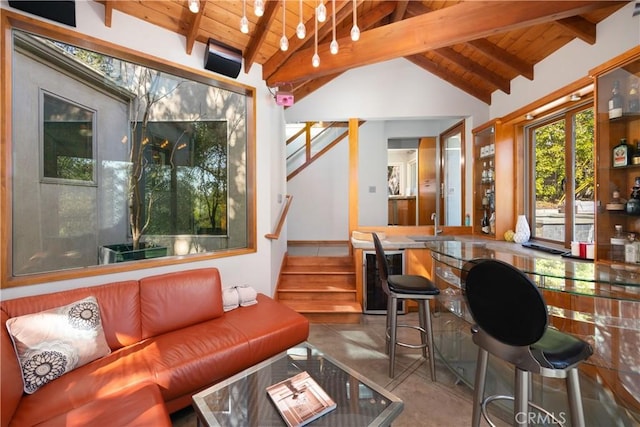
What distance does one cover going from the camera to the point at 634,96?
1894 millimetres

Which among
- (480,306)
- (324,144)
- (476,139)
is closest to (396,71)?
(476,139)

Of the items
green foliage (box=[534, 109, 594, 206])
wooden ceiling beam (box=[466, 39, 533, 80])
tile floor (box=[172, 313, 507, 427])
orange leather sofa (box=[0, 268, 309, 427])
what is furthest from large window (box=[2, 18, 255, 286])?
green foliage (box=[534, 109, 594, 206])

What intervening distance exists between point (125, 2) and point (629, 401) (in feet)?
15.3

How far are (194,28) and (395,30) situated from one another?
5.94 ft

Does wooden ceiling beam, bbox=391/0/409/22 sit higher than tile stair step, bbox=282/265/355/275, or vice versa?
wooden ceiling beam, bbox=391/0/409/22

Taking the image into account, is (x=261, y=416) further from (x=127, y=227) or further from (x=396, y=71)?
(x=396, y=71)

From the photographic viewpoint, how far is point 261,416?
1.27m

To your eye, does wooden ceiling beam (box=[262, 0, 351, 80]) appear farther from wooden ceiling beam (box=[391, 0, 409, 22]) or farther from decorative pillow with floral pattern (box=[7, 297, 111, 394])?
decorative pillow with floral pattern (box=[7, 297, 111, 394])

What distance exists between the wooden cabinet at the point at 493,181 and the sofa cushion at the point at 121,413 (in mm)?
3810

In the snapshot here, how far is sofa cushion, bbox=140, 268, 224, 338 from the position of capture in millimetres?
2043

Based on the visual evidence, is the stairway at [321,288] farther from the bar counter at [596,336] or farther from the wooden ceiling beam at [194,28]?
the wooden ceiling beam at [194,28]

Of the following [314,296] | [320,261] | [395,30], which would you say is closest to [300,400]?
[314,296]

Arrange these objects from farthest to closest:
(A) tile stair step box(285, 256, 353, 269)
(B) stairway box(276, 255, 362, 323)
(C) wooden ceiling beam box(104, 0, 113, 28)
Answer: (A) tile stair step box(285, 256, 353, 269) → (B) stairway box(276, 255, 362, 323) → (C) wooden ceiling beam box(104, 0, 113, 28)

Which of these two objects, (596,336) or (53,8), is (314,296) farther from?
(53,8)
